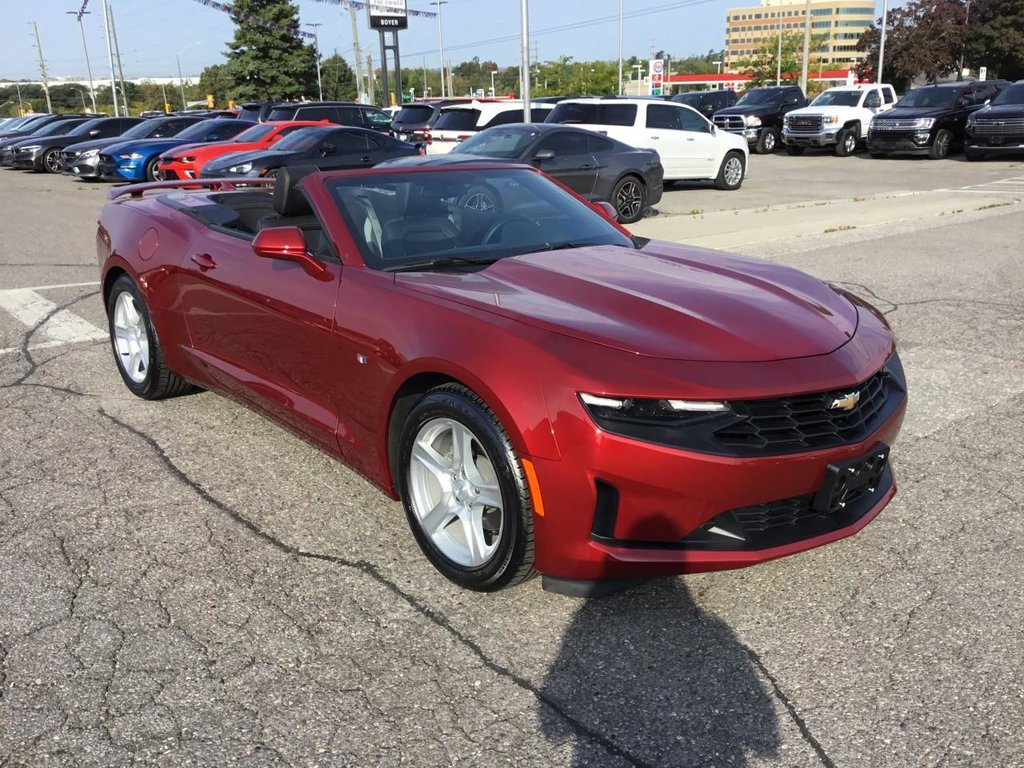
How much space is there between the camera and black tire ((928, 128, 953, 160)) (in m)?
24.0

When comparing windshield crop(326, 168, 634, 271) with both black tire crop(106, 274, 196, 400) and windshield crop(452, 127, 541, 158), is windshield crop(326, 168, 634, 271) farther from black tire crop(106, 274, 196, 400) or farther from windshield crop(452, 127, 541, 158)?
windshield crop(452, 127, 541, 158)

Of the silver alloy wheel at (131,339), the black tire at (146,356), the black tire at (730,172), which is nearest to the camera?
the black tire at (146,356)

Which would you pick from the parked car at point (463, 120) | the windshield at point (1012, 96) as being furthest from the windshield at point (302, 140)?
the windshield at point (1012, 96)

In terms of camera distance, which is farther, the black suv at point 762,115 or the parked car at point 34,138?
the black suv at point 762,115

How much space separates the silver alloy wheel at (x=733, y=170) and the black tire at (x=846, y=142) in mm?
9283

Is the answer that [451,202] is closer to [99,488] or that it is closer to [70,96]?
[99,488]

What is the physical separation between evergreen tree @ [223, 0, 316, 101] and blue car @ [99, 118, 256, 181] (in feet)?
153

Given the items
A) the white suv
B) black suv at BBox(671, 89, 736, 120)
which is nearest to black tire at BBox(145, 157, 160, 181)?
the white suv

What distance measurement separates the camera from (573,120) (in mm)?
18359

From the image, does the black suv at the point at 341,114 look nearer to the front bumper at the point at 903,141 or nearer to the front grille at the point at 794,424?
the front bumper at the point at 903,141

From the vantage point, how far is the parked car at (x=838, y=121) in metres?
26.2

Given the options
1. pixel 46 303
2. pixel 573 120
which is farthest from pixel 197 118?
pixel 46 303

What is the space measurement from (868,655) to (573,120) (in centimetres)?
1666

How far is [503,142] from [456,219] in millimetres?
9708
